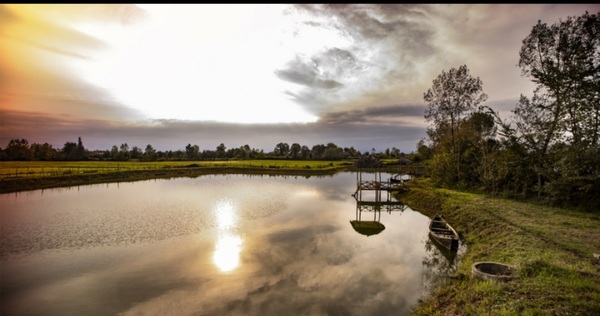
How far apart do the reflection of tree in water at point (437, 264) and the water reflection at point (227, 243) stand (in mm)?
8819

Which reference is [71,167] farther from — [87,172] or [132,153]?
[132,153]

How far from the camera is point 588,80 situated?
2041cm

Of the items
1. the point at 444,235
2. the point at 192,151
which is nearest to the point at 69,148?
the point at 192,151

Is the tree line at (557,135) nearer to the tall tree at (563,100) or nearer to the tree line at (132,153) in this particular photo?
the tall tree at (563,100)

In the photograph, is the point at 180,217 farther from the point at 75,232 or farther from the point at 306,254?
the point at 306,254

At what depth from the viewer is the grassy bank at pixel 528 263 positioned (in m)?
7.75

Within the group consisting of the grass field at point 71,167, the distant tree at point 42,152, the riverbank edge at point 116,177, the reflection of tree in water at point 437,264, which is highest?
the distant tree at point 42,152

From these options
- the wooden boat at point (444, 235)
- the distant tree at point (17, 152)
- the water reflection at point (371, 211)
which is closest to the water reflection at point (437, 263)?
the wooden boat at point (444, 235)

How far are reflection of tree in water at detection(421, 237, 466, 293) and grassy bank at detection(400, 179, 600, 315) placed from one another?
59cm

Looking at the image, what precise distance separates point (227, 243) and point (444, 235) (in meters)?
12.9

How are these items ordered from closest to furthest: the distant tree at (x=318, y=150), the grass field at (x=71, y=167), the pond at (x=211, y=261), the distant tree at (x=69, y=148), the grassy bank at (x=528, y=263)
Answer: the grassy bank at (x=528, y=263), the pond at (x=211, y=261), the grass field at (x=71, y=167), the distant tree at (x=69, y=148), the distant tree at (x=318, y=150)

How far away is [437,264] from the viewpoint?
14430 mm

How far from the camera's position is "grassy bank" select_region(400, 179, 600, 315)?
775 centimetres

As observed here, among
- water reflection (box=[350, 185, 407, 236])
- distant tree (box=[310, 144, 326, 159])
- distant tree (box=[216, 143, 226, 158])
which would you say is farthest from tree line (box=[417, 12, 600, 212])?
distant tree (box=[310, 144, 326, 159])
